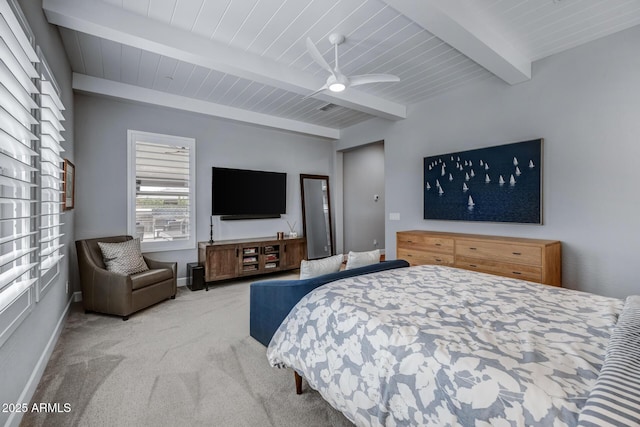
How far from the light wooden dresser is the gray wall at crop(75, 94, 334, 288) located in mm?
2644

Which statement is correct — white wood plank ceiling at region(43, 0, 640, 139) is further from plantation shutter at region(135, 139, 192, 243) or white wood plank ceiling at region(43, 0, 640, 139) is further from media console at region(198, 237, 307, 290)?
media console at region(198, 237, 307, 290)

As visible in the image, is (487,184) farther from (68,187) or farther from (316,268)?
(68,187)

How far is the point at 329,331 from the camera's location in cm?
176

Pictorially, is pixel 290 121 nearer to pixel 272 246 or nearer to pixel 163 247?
pixel 272 246

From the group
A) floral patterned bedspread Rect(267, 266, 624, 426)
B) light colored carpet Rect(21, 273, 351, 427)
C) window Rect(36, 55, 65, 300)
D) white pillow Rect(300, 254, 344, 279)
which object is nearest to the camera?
floral patterned bedspread Rect(267, 266, 624, 426)

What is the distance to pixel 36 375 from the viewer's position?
2.11 meters

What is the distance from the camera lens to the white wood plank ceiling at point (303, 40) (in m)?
2.51

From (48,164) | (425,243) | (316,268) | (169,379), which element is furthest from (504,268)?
(48,164)

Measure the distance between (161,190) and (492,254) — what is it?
14.9ft

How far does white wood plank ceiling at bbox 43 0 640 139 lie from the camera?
8.22ft

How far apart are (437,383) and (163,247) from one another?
4.38 m

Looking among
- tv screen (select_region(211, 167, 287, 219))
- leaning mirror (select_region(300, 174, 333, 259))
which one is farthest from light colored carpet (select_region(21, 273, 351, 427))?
leaning mirror (select_region(300, 174, 333, 259))

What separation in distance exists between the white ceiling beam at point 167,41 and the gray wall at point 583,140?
2220mm

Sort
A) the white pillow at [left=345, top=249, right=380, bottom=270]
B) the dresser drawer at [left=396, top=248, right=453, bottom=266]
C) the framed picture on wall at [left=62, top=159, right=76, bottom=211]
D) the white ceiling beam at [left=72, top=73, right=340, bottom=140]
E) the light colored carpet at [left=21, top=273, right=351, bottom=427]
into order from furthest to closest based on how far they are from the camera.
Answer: the dresser drawer at [left=396, top=248, right=453, bottom=266]
the white ceiling beam at [left=72, top=73, right=340, bottom=140]
the framed picture on wall at [left=62, top=159, right=76, bottom=211]
the white pillow at [left=345, top=249, right=380, bottom=270]
the light colored carpet at [left=21, top=273, right=351, bottom=427]
